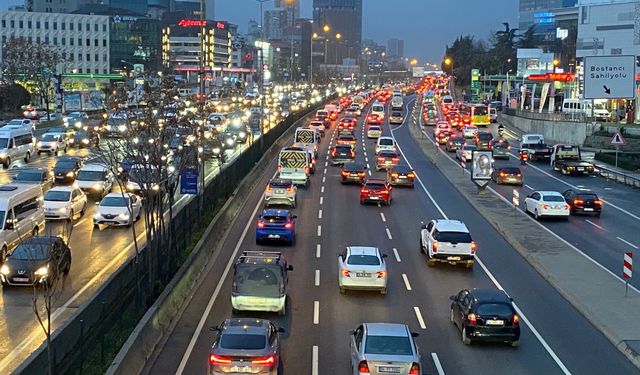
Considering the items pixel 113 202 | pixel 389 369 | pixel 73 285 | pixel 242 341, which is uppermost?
pixel 113 202

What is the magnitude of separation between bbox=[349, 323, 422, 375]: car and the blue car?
14.5m

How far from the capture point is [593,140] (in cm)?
8025

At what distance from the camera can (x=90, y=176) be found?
4238 cm

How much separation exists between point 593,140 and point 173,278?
2523 inches

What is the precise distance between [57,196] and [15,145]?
20.9 m

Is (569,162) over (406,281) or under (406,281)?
over

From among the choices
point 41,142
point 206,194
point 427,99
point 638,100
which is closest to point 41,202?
point 206,194

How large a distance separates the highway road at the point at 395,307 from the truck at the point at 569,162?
20201mm

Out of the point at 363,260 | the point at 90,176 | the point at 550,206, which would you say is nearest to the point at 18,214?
the point at 363,260

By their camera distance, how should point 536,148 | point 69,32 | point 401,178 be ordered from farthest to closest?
point 69,32
point 536,148
point 401,178

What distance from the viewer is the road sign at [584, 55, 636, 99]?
70812mm

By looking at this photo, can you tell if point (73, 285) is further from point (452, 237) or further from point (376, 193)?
point (376, 193)

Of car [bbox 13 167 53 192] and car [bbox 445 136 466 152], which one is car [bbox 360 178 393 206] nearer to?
car [bbox 13 167 53 192]

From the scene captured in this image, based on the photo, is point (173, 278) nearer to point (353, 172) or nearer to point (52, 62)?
point (353, 172)
